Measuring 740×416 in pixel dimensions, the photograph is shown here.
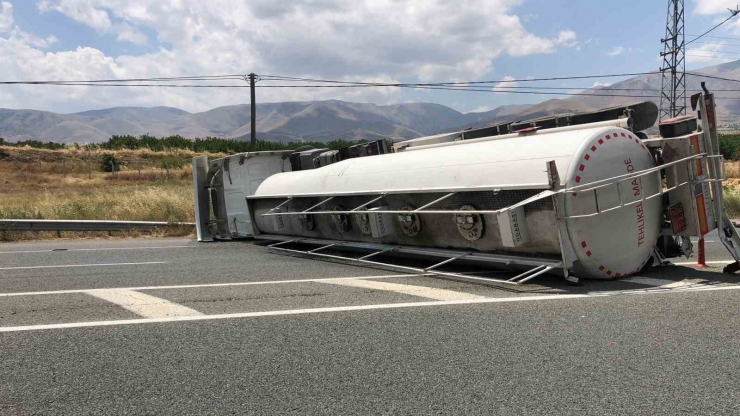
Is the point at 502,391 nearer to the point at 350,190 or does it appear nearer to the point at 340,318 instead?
the point at 340,318

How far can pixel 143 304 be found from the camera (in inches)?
232

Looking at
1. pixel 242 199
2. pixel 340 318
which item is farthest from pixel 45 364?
pixel 242 199

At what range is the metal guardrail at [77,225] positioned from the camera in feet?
46.9

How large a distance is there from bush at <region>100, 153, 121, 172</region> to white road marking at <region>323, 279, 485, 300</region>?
1837 inches

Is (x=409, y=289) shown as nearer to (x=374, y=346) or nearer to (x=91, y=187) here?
(x=374, y=346)

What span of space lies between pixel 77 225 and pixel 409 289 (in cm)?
1177

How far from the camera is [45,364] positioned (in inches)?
157

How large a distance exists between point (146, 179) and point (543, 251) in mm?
39117

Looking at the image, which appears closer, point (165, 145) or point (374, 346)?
point (374, 346)

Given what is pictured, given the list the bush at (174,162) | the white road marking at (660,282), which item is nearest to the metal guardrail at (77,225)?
the white road marking at (660,282)

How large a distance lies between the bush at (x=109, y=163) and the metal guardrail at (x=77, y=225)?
36186mm

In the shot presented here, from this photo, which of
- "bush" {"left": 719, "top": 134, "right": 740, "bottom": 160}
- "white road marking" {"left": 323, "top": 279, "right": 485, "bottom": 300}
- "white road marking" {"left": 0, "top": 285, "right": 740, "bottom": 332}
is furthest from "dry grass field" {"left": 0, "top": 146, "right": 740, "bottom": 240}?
"bush" {"left": 719, "top": 134, "right": 740, "bottom": 160}

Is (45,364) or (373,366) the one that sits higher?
(45,364)

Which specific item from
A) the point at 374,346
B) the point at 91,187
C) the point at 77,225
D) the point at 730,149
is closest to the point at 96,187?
the point at 91,187
